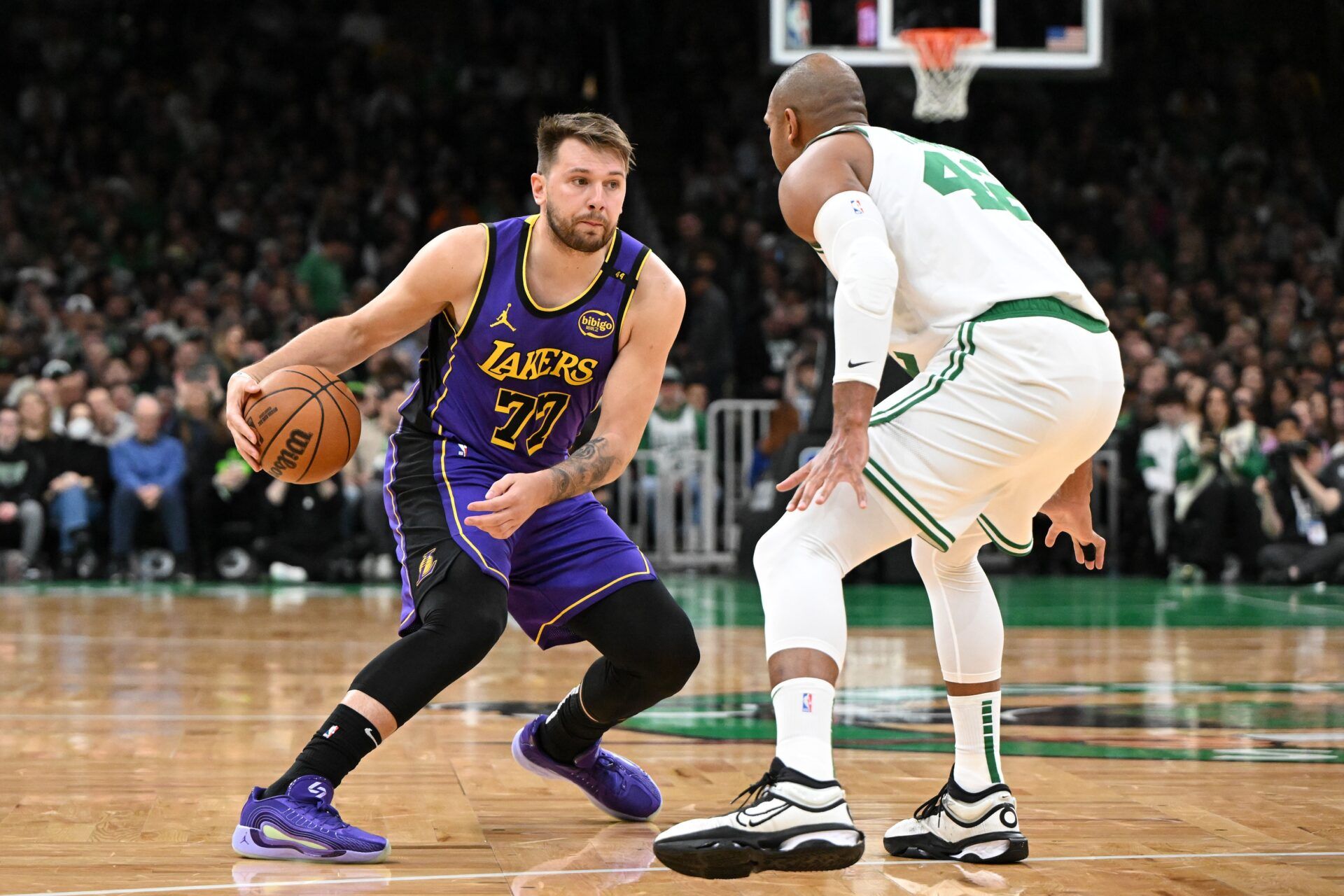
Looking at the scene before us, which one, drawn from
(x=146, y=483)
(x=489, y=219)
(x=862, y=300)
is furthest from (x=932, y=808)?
(x=489, y=219)

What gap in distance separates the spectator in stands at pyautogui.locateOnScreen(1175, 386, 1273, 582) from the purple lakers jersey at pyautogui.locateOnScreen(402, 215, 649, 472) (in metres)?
9.70

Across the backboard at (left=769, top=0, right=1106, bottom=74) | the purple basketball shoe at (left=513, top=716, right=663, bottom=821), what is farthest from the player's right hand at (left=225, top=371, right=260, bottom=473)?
the backboard at (left=769, top=0, right=1106, bottom=74)

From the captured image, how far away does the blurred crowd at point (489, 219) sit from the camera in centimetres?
1320

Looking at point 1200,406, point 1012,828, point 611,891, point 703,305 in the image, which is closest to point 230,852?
point 611,891

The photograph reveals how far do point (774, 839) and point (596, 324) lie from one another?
1.66m

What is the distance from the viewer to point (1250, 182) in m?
19.0

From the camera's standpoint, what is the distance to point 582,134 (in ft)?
14.3

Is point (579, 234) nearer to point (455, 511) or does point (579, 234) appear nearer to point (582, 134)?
point (582, 134)

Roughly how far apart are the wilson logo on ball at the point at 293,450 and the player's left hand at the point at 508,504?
48 centimetres

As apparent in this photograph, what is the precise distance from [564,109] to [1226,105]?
8074 millimetres

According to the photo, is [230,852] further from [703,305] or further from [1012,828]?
[703,305]

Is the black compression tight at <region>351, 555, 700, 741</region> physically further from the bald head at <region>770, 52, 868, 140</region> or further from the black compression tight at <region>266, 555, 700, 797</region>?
the bald head at <region>770, 52, 868, 140</region>

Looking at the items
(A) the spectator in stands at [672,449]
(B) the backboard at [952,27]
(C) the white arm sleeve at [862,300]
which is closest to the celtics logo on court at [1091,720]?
(C) the white arm sleeve at [862,300]

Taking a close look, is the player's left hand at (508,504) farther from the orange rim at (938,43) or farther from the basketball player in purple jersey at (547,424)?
the orange rim at (938,43)
